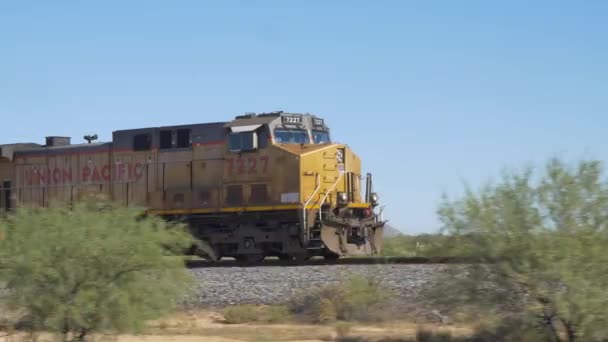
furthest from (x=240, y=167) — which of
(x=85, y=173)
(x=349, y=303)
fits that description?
(x=349, y=303)

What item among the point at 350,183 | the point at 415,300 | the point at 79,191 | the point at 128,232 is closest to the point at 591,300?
the point at 415,300

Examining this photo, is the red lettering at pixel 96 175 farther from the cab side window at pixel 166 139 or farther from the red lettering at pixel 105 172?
the cab side window at pixel 166 139

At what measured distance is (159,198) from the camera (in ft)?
78.5

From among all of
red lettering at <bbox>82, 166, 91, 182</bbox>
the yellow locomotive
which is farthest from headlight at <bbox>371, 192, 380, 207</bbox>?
red lettering at <bbox>82, 166, 91, 182</bbox>

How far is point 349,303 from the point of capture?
1524 cm

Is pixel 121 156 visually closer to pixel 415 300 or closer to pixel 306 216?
pixel 306 216

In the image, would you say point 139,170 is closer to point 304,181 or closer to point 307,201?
point 304,181

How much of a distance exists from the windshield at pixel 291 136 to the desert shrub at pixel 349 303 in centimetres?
782

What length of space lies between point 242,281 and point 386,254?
894 cm

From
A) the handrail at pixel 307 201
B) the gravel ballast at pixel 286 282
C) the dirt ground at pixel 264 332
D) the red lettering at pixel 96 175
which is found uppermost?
the red lettering at pixel 96 175

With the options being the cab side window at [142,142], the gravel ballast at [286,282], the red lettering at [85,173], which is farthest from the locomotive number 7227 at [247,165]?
the red lettering at [85,173]

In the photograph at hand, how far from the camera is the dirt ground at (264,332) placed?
13.7 m

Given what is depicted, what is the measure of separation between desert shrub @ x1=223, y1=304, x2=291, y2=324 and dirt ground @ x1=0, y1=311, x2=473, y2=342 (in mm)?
140

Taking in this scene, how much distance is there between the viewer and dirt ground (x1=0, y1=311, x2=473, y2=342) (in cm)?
1370
